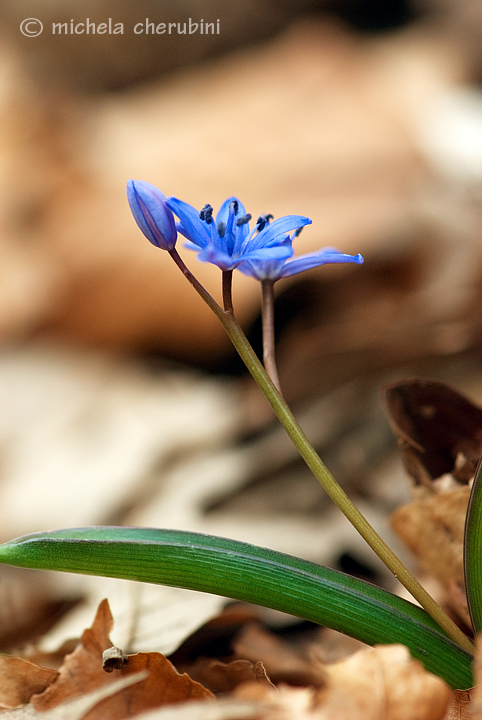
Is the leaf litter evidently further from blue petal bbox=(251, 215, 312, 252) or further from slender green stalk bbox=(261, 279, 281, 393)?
blue petal bbox=(251, 215, 312, 252)

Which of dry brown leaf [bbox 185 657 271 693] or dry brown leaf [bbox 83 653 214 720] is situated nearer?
dry brown leaf [bbox 83 653 214 720]

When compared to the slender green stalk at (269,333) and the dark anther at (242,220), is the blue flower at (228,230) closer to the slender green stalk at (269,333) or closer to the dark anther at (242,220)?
the dark anther at (242,220)

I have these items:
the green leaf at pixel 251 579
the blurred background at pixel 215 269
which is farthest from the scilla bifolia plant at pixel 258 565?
the blurred background at pixel 215 269

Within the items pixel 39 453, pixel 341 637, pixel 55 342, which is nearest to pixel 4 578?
A: pixel 39 453

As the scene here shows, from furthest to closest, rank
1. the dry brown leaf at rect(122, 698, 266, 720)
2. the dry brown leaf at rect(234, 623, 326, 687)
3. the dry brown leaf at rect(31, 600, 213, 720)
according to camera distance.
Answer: the dry brown leaf at rect(234, 623, 326, 687) → the dry brown leaf at rect(31, 600, 213, 720) → the dry brown leaf at rect(122, 698, 266, 720)

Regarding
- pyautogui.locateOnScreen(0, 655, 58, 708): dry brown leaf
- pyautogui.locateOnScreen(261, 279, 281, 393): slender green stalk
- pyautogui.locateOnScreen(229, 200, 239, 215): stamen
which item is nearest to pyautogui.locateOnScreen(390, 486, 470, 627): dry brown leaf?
pyautogui.locateOnScreen(261, 279, 281, 393): slender green stalk

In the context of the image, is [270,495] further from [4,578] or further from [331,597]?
[331,597]

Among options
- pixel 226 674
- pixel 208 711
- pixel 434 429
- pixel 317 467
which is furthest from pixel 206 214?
pixel 226 674
